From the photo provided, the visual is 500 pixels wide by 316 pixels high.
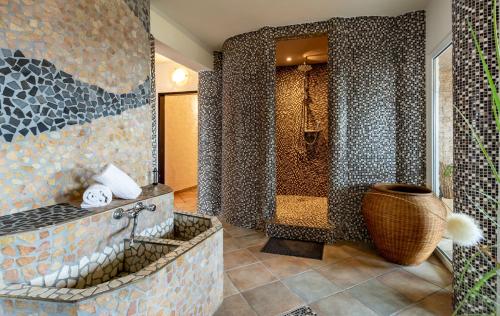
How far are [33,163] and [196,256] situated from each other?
3.94 ft

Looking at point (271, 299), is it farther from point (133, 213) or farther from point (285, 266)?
point (133, 213)

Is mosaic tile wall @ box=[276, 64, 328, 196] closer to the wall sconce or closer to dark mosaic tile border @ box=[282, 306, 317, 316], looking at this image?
the wall sconce

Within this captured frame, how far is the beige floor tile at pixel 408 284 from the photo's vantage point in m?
2.03

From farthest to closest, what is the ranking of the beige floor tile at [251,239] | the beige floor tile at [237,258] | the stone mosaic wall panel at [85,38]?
1. the beige floor tile at [251,239]
2. the beige floor tile at [237,258]
3. the stone mosaic wall panel at [85,38]

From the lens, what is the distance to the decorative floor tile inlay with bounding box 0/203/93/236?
1.33 m

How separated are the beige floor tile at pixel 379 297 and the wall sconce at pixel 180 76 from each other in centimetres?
425

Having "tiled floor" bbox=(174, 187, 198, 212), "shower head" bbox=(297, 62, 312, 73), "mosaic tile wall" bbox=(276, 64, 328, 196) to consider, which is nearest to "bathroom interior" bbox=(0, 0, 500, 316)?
"shower head" bbox=(297, 62, 312, 73)

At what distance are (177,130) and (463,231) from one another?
17.9 feet

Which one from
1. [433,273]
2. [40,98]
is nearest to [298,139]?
[433,273]

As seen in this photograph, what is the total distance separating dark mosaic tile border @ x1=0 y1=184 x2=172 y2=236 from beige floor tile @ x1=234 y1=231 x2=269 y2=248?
1590mm

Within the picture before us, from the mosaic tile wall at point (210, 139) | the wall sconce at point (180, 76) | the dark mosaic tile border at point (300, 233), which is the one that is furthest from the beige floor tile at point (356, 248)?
the wall sconce at point (180, 76)

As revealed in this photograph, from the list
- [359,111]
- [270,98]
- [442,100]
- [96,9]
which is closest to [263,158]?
[270,98]

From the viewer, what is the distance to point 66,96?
1806 millimetres

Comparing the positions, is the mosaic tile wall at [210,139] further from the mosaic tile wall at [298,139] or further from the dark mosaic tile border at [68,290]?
the dark mosaic tile border at [68,290]
